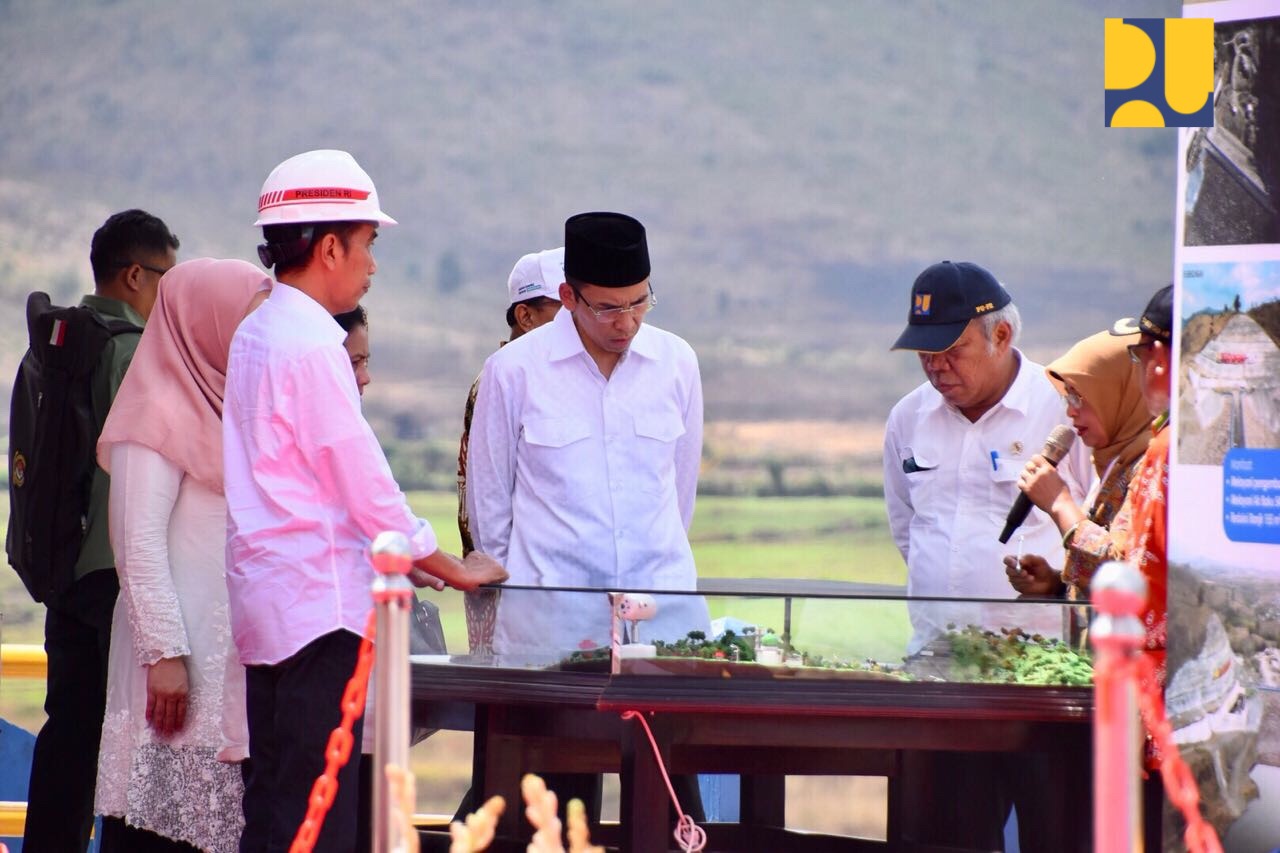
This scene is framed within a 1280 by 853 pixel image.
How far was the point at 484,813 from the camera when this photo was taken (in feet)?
4.72

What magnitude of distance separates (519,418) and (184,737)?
2.92 ft

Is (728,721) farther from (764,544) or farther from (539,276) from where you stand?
(764,544)

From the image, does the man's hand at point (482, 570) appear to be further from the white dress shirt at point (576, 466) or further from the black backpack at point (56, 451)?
the black backpack at point (56, 451)

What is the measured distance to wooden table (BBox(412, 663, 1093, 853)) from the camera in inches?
98.7

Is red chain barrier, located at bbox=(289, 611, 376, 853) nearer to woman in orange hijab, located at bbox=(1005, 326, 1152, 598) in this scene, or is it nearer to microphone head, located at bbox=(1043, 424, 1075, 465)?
woman in orange hijab, located at bbox=(1005, 326, 1152, 598)

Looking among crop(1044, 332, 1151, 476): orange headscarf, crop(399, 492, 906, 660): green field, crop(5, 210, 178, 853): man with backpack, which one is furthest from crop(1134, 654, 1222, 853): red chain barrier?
crop(399, 492, 906, 660): green field

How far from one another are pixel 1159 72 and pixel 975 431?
50.7 inches

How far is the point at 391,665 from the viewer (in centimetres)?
162

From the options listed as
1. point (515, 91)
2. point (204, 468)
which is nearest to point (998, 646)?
point (204, 468)

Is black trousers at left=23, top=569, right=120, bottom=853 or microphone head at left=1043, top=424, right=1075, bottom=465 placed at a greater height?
microphone head at left=1043, top=424, right=1075, bottom=465

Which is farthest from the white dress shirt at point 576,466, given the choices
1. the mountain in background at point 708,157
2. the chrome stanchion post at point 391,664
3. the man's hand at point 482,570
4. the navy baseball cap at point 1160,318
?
the mountain in background at point 708,157

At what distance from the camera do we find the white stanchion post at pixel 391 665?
1.62 meters

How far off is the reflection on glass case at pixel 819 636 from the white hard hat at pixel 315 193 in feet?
2.28

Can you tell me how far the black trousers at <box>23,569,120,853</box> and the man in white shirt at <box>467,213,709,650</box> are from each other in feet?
2.82
